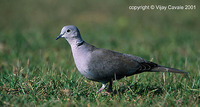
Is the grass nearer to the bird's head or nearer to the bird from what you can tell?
the bird

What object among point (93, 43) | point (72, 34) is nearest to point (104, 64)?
point (72, 34)

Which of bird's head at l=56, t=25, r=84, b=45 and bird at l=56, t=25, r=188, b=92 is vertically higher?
bird's head at l=56, t=25, r=84, b=45

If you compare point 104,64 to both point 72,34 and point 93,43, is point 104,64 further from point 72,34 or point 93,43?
point 93,43

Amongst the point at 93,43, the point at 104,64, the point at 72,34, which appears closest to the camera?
the point at 104,64

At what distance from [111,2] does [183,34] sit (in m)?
5.14

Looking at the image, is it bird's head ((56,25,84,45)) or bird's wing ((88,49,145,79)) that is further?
bird's head ((56,25,84,45))

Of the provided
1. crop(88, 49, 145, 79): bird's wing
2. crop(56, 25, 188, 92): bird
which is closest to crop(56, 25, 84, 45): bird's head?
crop(56, 25, 188, 92): bird

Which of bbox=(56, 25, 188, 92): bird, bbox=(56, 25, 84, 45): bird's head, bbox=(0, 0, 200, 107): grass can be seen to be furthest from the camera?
bbox=(56, 25, 84, 45): bird's head

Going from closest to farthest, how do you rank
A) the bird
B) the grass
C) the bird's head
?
the grass
the bird
the bird's head

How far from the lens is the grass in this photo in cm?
420

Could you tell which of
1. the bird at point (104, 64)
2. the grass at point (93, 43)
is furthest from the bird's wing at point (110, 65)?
the grass at point (93, 43)

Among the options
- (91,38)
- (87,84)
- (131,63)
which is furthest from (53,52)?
(131,63)

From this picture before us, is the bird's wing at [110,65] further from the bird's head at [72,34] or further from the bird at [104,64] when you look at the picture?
the bird's head at [72,34]

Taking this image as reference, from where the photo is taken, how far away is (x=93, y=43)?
29.0 feet
